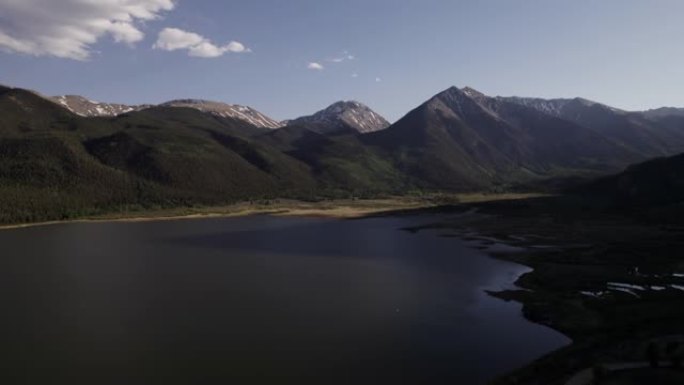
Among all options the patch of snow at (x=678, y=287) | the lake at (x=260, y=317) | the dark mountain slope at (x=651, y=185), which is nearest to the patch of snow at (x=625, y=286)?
the patch of snow at (x=678, y=287)

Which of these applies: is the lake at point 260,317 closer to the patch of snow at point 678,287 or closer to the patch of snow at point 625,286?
the patch of snow at point 625,286

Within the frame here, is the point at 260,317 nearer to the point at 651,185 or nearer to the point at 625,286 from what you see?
the point at 625,286

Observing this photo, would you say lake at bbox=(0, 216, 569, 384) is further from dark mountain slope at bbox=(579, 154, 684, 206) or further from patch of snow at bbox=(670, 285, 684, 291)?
dark mountain slope at bbox=(579, 154, 684, 206)

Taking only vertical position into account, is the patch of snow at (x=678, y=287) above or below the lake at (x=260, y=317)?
above

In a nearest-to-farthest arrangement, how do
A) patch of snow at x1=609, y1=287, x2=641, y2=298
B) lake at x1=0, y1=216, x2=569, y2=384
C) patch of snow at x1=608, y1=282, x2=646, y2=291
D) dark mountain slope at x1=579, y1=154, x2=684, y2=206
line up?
1. lake at x1=0, y1=216, x2=569, y2=384
2. patch of snow at x1=609, y1=287, x2=641, y2=298
3. patch of snow at x1=608, y1=282, x2=646, y2=291
4. dark mountain slope at x1=579, y1=154, x2=684, y2=206

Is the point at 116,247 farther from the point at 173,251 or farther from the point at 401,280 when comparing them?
the point at 401,280

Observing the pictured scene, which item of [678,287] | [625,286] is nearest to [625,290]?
[625,286]

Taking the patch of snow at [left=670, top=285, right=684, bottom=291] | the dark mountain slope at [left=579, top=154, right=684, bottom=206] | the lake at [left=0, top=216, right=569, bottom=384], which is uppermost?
the dark mountain slope at [left=579, top=154, right=684, bottom=206]

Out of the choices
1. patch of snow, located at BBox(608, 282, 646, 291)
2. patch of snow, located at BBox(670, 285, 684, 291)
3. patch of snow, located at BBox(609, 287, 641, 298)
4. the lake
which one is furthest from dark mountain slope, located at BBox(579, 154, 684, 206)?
patch of snow, located at BBox(609, 287, 641, 298)
